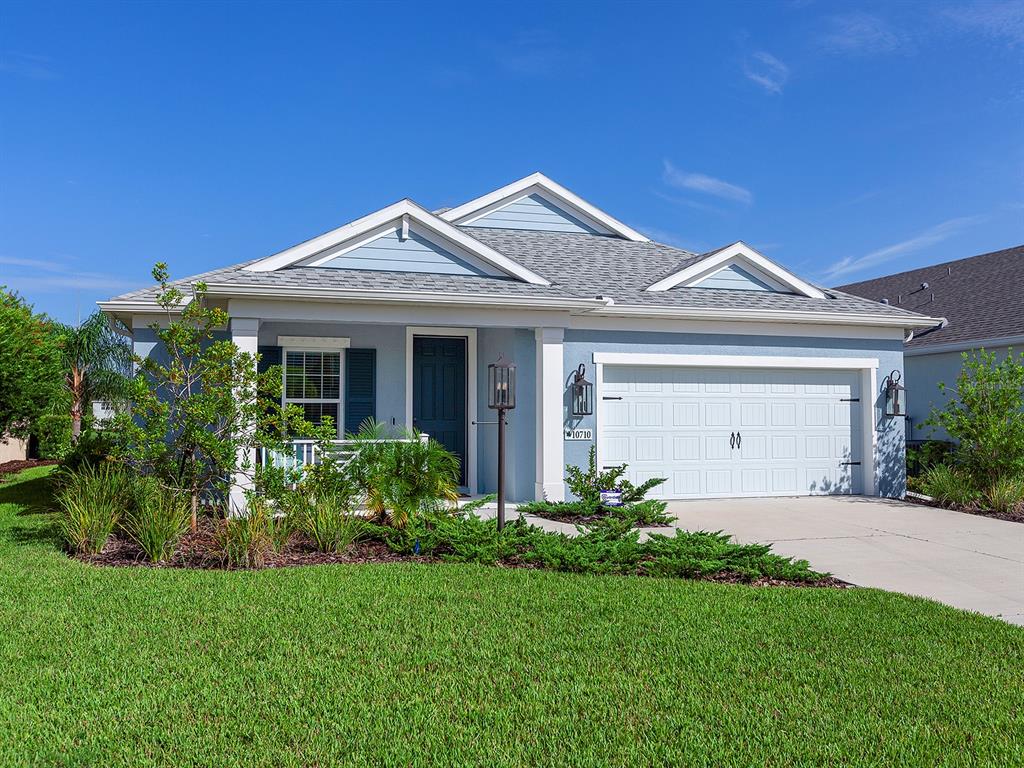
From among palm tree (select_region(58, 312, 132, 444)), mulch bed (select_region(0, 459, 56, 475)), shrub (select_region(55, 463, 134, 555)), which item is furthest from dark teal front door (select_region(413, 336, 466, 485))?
mulch bed (select_region(0, 459, 56, 475))

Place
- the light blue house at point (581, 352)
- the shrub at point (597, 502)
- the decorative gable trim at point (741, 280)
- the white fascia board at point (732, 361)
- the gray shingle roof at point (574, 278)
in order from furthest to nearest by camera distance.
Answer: the decorative gable trim at point (741, 280), the white fascia board at point (732, 361), the light blue house at point (581, 352), the gray shingle roof at point (574, 278), the shrub at point (597, 502)

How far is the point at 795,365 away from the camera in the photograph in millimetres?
12500

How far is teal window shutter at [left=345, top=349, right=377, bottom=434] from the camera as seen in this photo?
11859 mm

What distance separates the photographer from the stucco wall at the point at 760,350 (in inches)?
452

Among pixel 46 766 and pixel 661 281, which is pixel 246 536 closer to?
pixel 46 766

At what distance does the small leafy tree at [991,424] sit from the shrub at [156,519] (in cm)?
1234

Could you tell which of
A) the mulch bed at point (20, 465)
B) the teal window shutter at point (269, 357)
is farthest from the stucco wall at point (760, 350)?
the mulch bed at point (20, 465)

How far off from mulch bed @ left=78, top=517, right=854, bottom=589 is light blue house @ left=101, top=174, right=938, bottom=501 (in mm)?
3257

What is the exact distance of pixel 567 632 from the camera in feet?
16.0

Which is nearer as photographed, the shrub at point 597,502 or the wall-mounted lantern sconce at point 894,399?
the shrub at point 597,502

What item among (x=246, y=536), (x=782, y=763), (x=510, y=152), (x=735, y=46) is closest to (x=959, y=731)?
(x=782, y=763)

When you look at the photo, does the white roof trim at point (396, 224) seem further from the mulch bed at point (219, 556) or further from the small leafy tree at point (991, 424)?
the small leafy tree at point (991, 424)

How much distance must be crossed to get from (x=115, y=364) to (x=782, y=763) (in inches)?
798

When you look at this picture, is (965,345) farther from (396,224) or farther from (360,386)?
(360,386)
